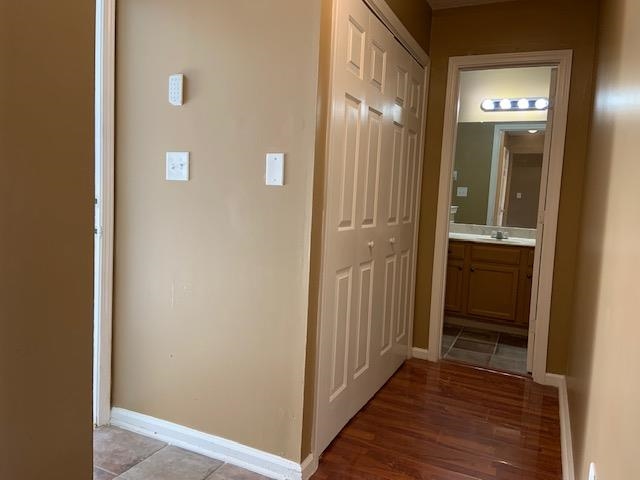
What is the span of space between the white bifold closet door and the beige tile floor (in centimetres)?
44

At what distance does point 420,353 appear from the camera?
133 inches

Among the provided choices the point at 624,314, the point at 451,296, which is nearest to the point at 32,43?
the point at 624,314

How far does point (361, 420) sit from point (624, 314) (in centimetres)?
166

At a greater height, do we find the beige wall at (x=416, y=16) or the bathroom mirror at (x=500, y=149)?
the beige wall at (x=416, y=16)

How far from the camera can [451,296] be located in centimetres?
428

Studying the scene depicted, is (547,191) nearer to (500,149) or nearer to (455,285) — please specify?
(455,285)

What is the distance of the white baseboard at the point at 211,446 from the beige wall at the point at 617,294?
107cm

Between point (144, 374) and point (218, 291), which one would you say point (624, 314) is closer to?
point (218, 291)

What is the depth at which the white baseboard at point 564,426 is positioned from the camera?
1.90 metres

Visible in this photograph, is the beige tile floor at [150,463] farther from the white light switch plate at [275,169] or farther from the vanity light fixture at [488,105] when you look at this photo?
the vanity light fixture at [488,105]

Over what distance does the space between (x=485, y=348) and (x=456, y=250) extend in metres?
0.93

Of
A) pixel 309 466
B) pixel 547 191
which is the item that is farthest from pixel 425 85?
pixel 309 466

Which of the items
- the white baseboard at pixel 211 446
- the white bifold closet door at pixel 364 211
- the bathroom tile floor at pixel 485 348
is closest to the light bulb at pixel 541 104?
the white bifold closet door at pixel 364 211

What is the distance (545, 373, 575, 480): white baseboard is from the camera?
1.90 metres
